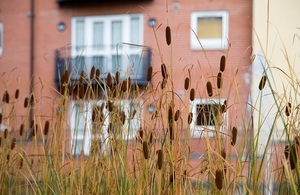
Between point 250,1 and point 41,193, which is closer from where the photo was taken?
point 41,193

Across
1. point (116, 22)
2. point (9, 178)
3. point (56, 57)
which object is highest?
point (116, 22)

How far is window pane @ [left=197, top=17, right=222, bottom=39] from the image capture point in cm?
702

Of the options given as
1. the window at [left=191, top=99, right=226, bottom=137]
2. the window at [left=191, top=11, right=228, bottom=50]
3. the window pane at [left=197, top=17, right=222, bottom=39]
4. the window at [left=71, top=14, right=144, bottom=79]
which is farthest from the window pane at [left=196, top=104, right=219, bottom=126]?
the window at [left=71, top=14, right=144, bottom=79]

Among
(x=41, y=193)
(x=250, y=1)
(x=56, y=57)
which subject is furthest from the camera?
(x=56, y=57)

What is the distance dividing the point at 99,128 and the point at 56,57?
6.52 m

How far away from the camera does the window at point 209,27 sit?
22.8 ft

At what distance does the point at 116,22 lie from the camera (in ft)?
25.0

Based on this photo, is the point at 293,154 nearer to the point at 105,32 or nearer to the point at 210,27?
the point at 210,27

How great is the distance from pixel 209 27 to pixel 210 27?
Result: 0.01 meters

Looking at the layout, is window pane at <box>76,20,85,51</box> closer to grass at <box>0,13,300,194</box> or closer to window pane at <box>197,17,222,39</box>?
window pane at <box>197,17,222,39</box>

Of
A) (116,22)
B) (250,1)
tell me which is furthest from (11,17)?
(250,1)

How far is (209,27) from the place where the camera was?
706 centimetres

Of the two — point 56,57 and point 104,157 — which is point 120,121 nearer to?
point 104,157

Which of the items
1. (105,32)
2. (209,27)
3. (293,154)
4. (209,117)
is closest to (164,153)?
(209,117)
